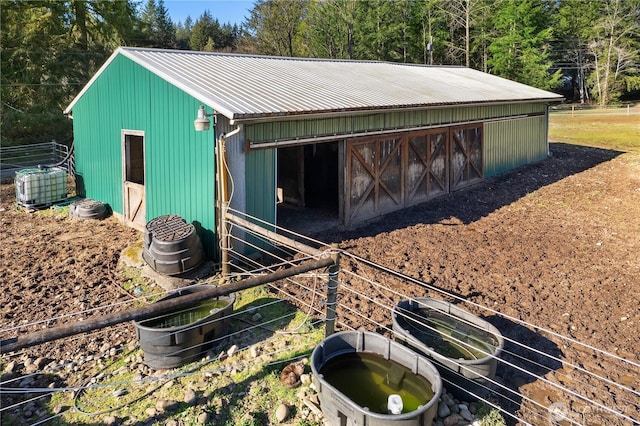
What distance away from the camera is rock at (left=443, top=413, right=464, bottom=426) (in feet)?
14.1

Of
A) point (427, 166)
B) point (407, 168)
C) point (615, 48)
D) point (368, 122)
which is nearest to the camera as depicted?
point (368, 122)

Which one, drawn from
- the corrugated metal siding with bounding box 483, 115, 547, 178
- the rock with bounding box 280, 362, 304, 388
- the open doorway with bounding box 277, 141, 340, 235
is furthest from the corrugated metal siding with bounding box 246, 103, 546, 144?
the rock with bounding box 280, 362, 304, 388

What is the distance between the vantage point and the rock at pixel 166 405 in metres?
4.45

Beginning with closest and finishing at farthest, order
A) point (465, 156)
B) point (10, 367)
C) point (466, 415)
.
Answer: point (466, 415), point (10, 367), point (465, 156)

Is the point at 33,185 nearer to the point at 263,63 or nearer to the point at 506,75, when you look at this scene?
the point at 263,63

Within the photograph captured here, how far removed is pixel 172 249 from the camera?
282 inches

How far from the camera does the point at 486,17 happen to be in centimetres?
4159

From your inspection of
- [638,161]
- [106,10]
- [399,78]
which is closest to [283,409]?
[399,78]

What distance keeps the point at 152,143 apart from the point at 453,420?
7.14 m

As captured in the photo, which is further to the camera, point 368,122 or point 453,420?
point 368,122

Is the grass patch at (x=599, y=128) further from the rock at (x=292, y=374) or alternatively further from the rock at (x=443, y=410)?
the rock at (x=292, y=374)

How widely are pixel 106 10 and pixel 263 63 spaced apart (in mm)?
17141

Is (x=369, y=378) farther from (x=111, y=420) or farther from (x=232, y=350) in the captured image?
(x=111, y=420)

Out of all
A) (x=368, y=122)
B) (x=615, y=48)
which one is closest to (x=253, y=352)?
(x=368, y=122)
